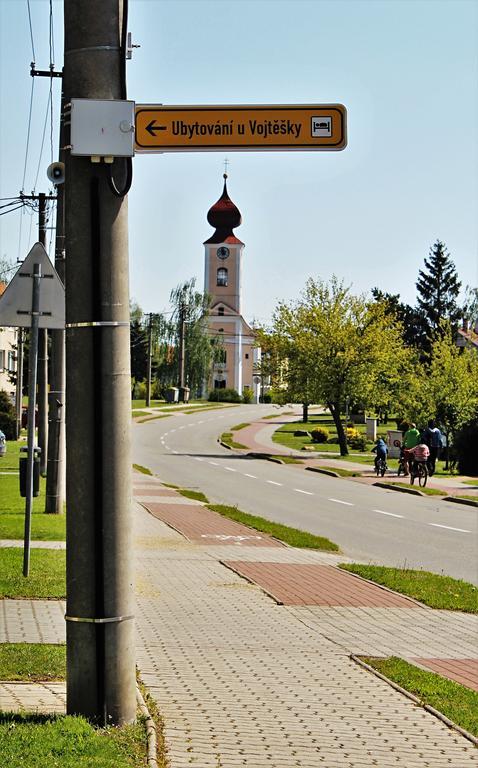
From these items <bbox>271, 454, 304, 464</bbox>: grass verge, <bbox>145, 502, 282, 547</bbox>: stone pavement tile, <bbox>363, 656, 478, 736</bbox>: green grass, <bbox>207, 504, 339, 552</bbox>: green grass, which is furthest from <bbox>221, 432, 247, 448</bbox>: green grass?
<bbox>363, 656, 478, 736</bbox>: green grass

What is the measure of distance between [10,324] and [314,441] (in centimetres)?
5389

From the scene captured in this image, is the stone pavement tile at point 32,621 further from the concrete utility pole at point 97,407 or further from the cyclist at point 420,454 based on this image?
the cyclist at point 420,454

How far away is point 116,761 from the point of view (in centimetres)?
488

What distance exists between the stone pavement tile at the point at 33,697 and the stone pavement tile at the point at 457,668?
9.72 ft

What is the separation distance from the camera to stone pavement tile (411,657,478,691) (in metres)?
8.06

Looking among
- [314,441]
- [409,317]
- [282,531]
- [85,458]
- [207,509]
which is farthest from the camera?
[409,317]

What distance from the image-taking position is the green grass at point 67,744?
4.84 m

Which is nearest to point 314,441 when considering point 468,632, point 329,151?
point 468,632

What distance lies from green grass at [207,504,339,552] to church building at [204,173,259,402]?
347 feet

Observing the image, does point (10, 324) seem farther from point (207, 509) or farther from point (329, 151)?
point (207, 509)

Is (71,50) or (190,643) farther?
(190,643)

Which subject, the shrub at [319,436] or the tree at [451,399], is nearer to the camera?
the tree at [451,399]

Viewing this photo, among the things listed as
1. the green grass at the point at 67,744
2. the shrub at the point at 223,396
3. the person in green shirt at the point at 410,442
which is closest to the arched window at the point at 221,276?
the shrub at the point at 223,396

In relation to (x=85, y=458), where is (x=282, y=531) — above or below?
below
